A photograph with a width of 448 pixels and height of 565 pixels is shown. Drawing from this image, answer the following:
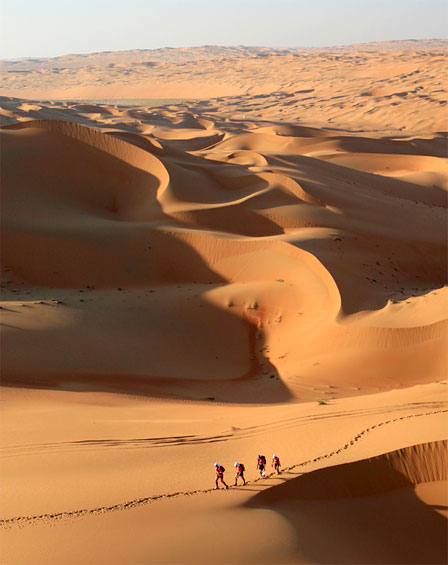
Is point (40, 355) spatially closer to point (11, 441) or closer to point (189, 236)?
point (11, 441)

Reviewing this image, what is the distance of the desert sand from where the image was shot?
5566 mm

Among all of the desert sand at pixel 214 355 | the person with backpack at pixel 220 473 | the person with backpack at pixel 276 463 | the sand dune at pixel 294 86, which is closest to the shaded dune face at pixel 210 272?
the desert sand at pixel 214 355

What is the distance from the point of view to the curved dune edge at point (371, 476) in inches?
235

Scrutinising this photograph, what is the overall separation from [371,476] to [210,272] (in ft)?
31.4

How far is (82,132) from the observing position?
69.2ft

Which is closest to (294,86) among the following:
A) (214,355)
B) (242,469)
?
(214,355)

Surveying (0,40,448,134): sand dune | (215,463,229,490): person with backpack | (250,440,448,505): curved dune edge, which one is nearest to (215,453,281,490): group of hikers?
(215,463,229,490): person with backpack

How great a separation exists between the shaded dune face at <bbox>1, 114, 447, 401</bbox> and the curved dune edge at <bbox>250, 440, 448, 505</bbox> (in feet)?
10.8

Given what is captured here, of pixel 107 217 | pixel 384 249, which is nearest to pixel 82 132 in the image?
pixel 107 217

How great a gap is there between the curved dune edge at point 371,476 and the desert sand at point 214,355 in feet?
0.06

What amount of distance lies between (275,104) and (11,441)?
6046 centimetres

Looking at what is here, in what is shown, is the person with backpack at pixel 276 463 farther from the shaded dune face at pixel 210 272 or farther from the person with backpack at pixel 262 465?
the shaded dune face at pixel 210 272

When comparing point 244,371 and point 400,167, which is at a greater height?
point 400,167

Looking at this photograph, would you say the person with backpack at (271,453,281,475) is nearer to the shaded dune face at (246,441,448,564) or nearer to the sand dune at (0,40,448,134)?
the shaded dune face at (246,441,448,564)
